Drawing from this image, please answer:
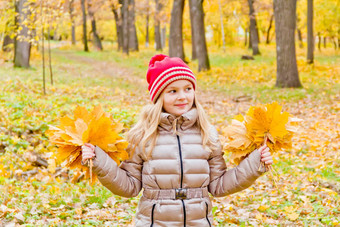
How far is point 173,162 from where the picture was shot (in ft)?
8.35

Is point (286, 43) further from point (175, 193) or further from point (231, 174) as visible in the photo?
point (175, 193)

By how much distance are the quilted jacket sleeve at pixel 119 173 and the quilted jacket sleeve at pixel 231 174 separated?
542 millimetres

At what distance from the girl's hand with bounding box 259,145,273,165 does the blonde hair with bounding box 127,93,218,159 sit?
0.34m

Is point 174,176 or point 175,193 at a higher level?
point 174,176

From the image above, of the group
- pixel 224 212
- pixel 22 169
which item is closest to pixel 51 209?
pixel 22 169

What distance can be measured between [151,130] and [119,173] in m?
0.37

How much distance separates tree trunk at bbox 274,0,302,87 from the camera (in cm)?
1286

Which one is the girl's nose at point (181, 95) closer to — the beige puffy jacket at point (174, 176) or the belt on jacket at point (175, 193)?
the beige puffy jacket at point (174, 176)

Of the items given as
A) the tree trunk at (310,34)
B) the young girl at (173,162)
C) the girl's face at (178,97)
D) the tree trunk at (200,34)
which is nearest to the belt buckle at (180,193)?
the young girl at (173,162)

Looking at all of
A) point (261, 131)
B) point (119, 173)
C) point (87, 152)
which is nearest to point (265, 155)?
point (261, 131)

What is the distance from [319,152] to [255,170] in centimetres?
509

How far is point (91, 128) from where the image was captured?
7.84 ft

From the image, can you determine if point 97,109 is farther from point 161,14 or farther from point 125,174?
point 161,14

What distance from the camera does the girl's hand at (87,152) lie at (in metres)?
2.34
